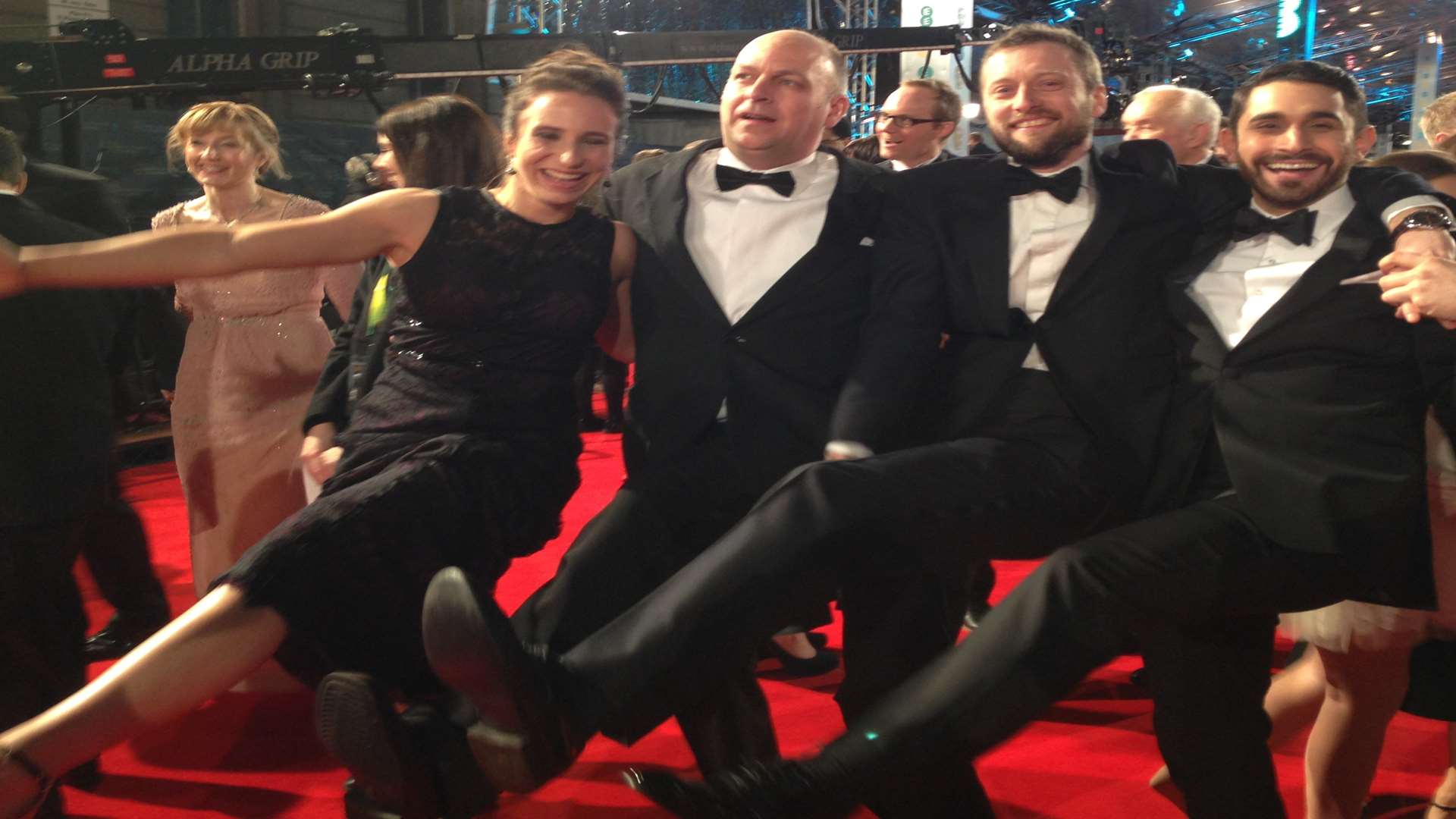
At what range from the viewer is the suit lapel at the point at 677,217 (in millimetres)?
2264

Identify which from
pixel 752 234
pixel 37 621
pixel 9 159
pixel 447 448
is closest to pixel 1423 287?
pixel 752 234

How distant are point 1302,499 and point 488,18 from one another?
10027 mm

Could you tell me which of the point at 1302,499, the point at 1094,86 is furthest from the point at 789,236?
the point at 1302,499

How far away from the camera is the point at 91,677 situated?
3.13 metres

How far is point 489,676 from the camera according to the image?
1604 mm

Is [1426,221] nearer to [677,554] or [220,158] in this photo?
Answer: [677,554]

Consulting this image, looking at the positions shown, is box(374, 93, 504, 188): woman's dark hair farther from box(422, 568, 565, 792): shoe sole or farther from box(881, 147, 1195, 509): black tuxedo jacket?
box(422, 568, 565, 792): shoe sole

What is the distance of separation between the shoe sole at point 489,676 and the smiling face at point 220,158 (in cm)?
203

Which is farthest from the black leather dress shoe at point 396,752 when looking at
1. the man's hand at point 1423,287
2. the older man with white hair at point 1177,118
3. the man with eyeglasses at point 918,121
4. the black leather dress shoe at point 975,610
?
the man with eyeglasses at point 918,121

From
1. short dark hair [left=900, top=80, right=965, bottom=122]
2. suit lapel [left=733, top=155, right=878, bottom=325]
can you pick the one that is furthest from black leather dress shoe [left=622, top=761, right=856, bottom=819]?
short dark hair [left=900, top=80, right=965, bottom=122]

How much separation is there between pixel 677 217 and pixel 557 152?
28 centimetres

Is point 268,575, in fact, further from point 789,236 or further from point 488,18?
point 488,18

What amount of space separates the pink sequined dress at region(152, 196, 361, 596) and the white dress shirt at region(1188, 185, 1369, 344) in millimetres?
2209

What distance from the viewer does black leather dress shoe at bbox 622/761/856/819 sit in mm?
1589
